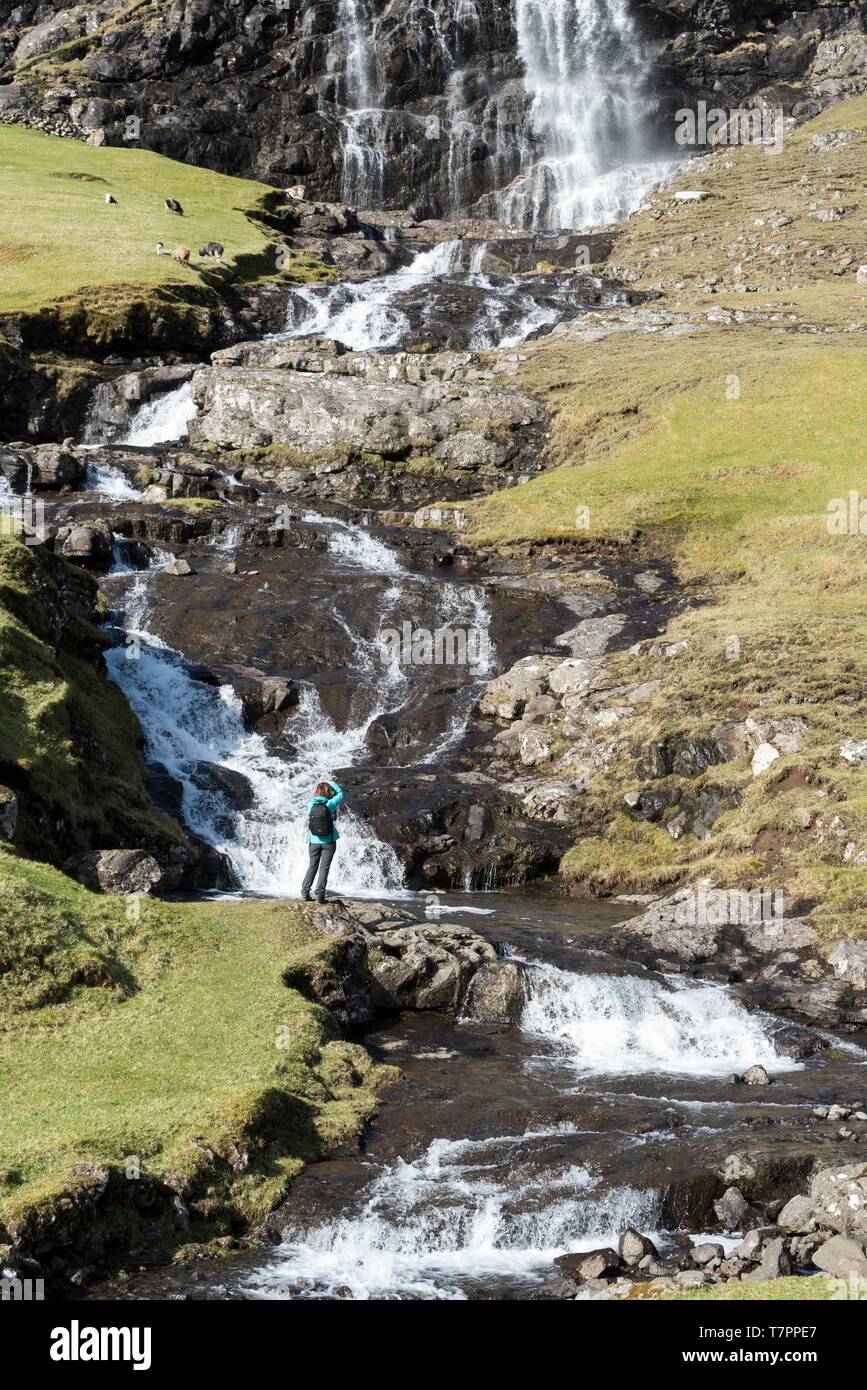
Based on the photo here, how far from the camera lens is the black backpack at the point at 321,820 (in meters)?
25.3

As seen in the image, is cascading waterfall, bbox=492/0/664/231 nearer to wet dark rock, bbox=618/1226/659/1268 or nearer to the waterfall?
the waterfall

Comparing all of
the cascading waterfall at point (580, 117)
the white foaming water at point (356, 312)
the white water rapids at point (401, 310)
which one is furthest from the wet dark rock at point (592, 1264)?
the cascading waterfall at point (580, 117)

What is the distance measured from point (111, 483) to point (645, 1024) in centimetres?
4215

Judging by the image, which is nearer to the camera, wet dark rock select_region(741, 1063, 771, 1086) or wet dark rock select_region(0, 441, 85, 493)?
wet dark rock select_region(741, 1063, 771, 1086)

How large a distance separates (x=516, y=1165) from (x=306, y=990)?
591cm

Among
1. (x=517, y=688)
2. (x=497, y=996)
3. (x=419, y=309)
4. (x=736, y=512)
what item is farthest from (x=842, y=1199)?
(x=419, y=309)

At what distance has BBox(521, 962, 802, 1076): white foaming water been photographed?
861 inches

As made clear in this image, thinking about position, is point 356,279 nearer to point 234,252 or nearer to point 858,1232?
point 234,252

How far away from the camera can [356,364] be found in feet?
224

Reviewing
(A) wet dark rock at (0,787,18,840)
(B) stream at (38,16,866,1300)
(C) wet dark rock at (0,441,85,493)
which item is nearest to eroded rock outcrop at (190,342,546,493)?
(B) stream at (38,16,866,1300)

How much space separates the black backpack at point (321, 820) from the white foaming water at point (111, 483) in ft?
109

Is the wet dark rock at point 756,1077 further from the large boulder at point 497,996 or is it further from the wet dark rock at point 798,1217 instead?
the wet dark rock at point 798,1217

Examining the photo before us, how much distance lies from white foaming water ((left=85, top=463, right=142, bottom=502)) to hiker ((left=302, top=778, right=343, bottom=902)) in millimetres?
33109
